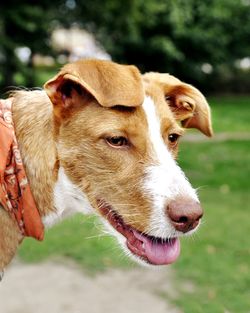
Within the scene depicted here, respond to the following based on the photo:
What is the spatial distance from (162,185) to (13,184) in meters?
0.86

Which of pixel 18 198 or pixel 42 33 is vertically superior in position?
pixel 18 198

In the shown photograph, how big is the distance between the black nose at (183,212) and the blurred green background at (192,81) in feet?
2.01

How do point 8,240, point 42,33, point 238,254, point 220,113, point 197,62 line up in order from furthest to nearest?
point 197,62 → point 220,113 → point 42,33 → point 238,254 → point 8,240

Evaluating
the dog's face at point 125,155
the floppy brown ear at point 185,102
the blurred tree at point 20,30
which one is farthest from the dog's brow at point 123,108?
the blurred tree at point 20,30

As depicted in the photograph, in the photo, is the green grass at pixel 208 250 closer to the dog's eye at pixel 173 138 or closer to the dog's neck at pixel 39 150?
the dog's neck at pixel 39 150

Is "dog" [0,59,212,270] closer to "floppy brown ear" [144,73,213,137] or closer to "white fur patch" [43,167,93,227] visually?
"white fur patch" [43,167,93,227]

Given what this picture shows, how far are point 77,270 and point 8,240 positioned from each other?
129 inches

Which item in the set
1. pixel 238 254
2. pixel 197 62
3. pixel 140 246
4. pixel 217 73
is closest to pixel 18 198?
pixel 140 246

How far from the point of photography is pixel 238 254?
24.8ft

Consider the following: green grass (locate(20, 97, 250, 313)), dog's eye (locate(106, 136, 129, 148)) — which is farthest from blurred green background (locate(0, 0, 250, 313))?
dog's eye (locate(106, 136, 129, 148))

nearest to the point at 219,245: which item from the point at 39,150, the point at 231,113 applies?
the point at 39,150

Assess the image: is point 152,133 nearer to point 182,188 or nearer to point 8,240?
point 182,188

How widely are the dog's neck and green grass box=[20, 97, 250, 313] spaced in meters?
0.34

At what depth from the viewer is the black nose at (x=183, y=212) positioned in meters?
3.03
